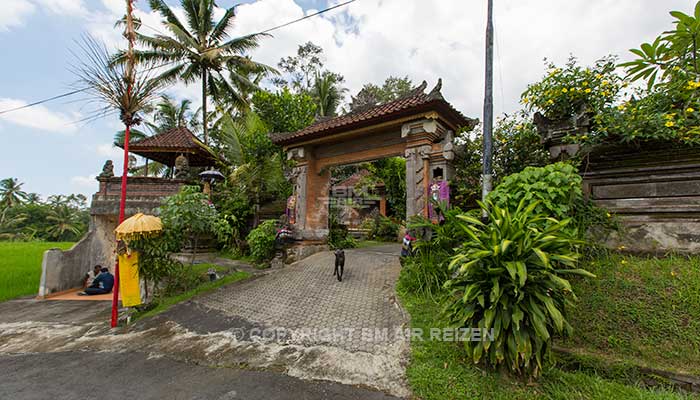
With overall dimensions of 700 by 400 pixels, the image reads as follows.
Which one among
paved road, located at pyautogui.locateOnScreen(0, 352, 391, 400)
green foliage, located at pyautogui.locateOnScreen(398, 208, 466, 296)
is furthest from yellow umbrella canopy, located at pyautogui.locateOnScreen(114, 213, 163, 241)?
green foliage, located at pyautogui.locateOnScreen(398, 208, 466, 296)

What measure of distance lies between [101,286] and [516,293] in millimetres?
10493

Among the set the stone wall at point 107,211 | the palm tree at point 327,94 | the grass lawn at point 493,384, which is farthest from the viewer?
the palm tree at point 327,94

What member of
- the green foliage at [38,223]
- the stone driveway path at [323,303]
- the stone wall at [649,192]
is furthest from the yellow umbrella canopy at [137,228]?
the green foliage at [38,223]

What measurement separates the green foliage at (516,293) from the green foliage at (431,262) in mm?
1747

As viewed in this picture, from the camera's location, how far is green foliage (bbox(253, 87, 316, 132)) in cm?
1334

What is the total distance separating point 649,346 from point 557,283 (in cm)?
156

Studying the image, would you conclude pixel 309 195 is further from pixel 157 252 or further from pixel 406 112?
pixel 157 252

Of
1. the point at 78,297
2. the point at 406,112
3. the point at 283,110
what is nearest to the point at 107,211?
the point at 78,297

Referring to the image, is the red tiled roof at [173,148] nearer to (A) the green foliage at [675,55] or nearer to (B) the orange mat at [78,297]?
(B) the orange mat at [78,297]

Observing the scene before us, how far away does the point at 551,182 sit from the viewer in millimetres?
3932

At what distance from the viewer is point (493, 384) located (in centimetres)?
266

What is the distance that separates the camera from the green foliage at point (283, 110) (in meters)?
13.3

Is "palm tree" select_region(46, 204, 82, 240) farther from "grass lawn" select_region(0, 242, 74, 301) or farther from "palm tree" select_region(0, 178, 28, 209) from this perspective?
"grass lawn" select_region(0, 242, 74, 301)

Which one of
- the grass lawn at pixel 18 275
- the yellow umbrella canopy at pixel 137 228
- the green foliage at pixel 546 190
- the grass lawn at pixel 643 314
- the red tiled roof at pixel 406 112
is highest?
the red tiled roof at pixel 406 112
